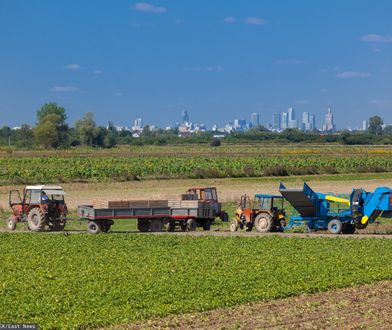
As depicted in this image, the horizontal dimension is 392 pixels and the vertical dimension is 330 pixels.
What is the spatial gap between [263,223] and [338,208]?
129 inches

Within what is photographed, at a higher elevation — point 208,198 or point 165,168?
point 165,168

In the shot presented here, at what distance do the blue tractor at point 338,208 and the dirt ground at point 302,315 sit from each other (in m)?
16.1

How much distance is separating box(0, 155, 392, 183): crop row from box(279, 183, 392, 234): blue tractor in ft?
126

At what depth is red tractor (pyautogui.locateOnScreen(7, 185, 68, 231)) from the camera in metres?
37.4

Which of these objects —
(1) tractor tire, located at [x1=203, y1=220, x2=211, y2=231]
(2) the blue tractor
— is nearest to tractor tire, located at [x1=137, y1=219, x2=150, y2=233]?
(1) tractor tire, located at [x1=203, y1=220, x2=211, y2=231]

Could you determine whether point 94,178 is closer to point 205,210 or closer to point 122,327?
point 205,210

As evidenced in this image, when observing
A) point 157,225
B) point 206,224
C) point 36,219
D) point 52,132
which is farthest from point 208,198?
point 52,132

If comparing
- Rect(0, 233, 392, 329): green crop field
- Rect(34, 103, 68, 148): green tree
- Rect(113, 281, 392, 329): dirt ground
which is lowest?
Rect(113, 281, 392, 329): dirt ground

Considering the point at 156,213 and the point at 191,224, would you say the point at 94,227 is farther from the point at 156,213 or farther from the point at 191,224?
the point at 191,224

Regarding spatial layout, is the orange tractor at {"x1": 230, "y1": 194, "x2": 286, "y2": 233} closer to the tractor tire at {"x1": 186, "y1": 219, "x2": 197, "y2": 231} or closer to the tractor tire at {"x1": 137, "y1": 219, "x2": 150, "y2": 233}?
the tractor tire at {"x1": 186, "y1": 219, "x2": 197, "y2": 231}

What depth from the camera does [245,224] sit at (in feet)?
123

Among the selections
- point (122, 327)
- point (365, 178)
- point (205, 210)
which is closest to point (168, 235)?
point (205, 210)

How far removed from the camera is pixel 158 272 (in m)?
22.8

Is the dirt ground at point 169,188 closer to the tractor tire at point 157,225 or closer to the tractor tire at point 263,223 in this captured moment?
the tractor tire at point 157,225
